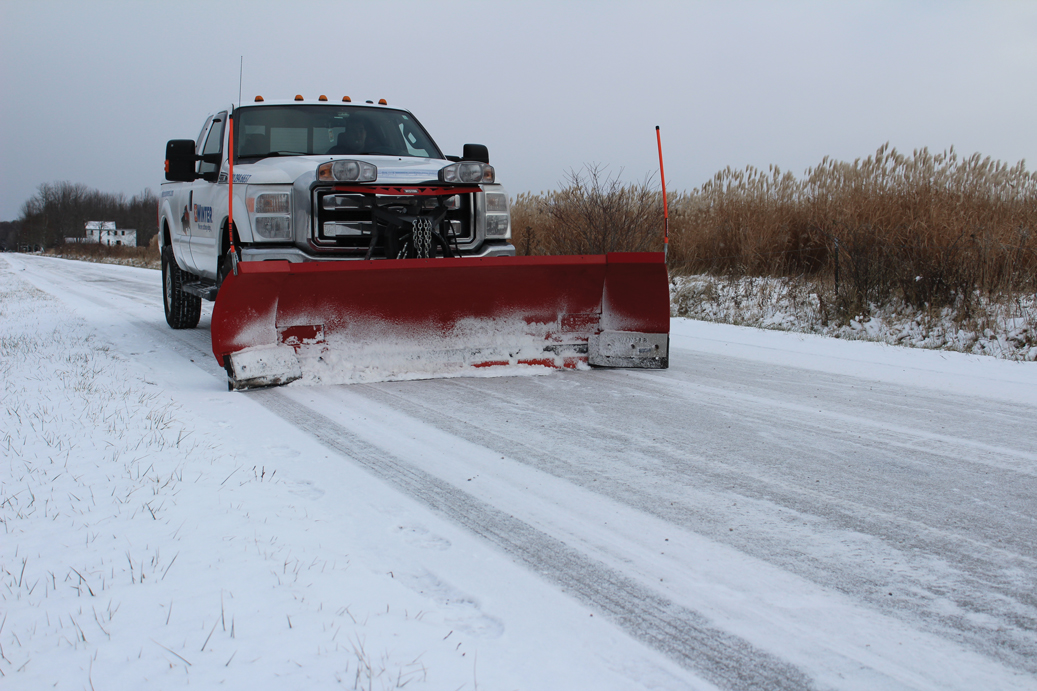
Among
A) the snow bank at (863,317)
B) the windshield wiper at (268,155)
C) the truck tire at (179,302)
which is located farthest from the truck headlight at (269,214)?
the snow bank at (863,317)

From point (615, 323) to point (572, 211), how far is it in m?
6.98

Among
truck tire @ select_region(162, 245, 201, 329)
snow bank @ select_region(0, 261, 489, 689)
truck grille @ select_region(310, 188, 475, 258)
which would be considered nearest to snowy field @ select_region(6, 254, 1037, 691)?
snow bank @ select_region(0, 261, 489, 689)

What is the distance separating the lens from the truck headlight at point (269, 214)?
4812 millimetres

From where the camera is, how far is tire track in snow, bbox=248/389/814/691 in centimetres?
168

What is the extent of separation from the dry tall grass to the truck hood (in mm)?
5028

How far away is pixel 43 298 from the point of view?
11805 mm

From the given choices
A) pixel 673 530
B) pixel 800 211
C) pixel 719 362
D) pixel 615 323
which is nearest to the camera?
pixel 673 530

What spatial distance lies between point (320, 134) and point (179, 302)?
2605 millimetres

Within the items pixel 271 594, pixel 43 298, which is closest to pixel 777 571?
pixel 271 594

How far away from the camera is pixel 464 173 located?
16.5ft

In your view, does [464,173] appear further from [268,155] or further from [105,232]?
[105,232]

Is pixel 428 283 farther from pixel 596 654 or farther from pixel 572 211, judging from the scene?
pixel 572 211

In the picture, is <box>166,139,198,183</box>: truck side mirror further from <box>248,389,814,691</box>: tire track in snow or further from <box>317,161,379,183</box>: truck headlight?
<box>248,389,814,691</box>: tire track in snow

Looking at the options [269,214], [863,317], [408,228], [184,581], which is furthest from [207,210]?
[863,317]
